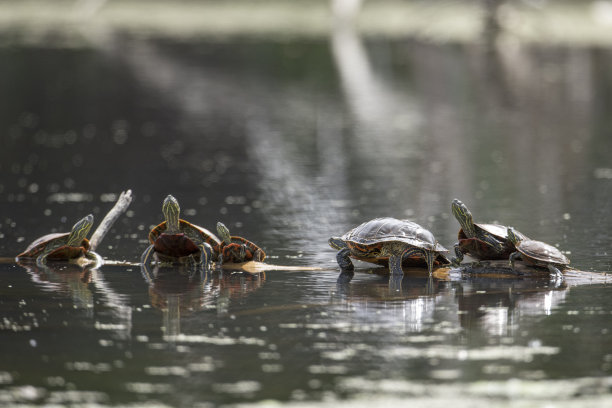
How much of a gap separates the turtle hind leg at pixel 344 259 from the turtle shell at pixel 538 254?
1.27 meters

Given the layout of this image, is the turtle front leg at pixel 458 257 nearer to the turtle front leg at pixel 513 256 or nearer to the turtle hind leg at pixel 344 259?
the turtle front leg at pixel 513 256

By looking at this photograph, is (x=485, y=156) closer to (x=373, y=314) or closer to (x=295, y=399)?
(x=373, y=314)

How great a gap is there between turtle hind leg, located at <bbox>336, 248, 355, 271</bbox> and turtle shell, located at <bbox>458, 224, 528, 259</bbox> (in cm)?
84

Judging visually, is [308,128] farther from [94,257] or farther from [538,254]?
[538,254]

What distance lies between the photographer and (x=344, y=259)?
8.77 meters

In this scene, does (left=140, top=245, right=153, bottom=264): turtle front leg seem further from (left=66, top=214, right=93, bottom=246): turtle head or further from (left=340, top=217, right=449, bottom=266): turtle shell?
(left=340, top=217, right=449, bottom=266): turtle shell

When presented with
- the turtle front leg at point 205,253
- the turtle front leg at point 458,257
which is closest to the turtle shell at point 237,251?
the turtle front leg at point 205,253

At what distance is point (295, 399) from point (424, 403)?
0.61 m

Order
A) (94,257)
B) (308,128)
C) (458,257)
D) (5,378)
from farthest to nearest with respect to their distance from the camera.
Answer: (308,128) → (94,257) → (458,257) → (5,378)

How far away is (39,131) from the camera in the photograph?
19.2 meters

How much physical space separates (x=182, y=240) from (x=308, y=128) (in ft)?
37.3

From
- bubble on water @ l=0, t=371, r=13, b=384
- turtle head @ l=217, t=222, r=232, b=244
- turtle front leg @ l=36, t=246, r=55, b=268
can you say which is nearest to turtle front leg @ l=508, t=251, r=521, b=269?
turtle head @ l=217, t=222, r=232, b=244

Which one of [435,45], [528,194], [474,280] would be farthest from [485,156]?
[435,45]

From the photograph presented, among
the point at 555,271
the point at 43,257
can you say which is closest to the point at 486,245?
the point at 555,271
